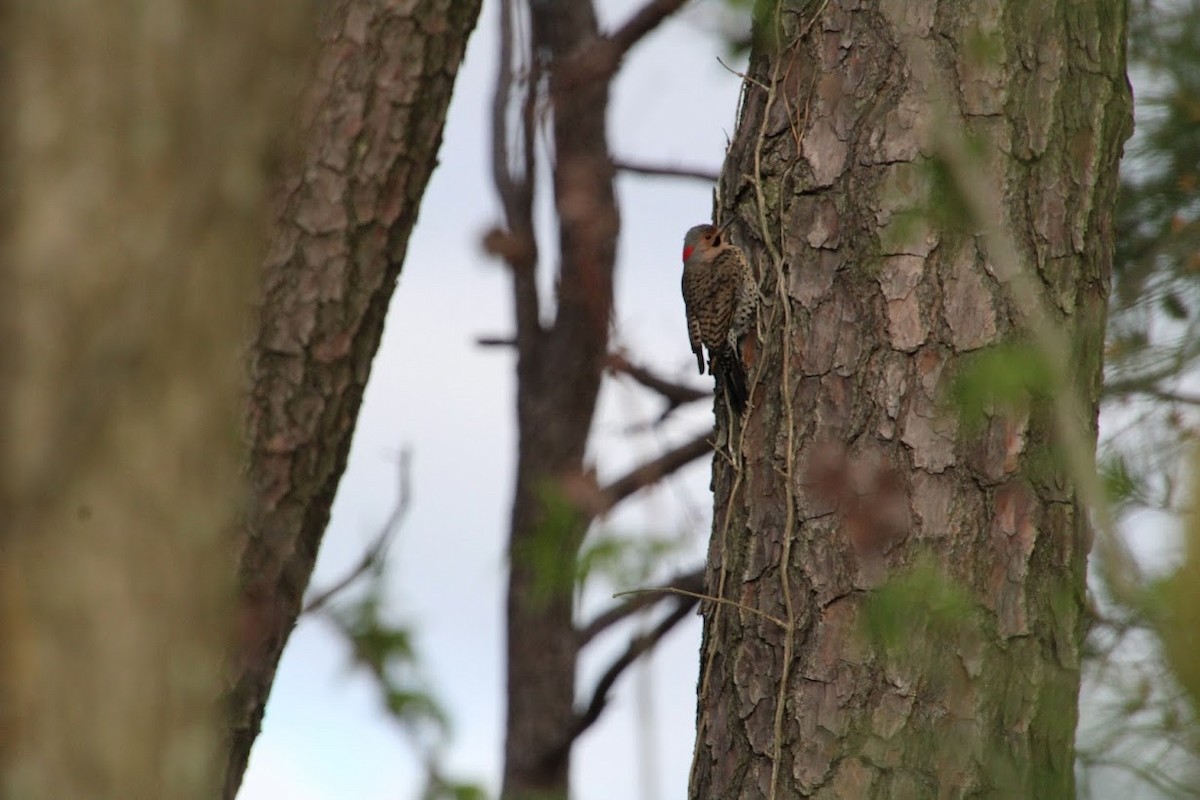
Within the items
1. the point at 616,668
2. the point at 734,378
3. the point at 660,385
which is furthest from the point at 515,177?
the point at 734,378

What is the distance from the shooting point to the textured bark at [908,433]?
3164mm

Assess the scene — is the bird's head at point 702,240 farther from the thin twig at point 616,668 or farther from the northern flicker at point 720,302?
the thin twig at point 616,668

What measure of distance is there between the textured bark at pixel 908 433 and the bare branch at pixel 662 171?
2.19 metres

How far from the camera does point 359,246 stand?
4121 millimetres

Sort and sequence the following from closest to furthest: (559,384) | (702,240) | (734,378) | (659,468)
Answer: (734,378) < (702,240) < (659,468) < (559,384)

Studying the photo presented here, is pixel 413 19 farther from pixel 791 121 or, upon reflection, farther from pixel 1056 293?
pixel 1056 293

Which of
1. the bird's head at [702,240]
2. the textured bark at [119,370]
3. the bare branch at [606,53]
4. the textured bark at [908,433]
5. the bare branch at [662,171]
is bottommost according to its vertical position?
the textured bark at [119,370]

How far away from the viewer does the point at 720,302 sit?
13.5 feet

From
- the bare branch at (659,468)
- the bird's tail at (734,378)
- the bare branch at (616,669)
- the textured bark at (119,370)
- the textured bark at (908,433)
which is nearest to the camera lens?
the textured bark at (119,370)

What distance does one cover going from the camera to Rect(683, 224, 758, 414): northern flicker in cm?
373

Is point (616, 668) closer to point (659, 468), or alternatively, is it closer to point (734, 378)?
point (659, 468)

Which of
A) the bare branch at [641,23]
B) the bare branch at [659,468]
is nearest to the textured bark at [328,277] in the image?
the bare branch at [659,468]

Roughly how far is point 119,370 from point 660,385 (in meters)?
4.59

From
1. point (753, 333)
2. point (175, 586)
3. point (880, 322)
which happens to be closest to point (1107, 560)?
point (175, 586)
